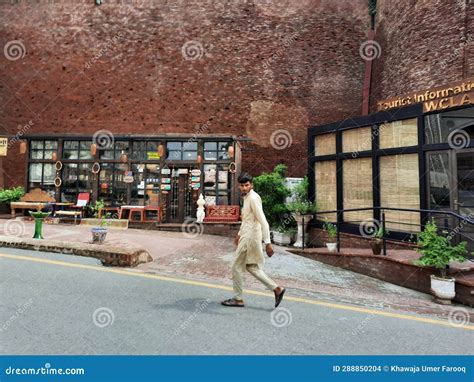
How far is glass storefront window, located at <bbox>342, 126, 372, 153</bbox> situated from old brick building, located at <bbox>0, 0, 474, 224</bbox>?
731 cm

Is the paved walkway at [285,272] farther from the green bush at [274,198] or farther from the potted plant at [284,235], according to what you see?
the green bush at [274,198]

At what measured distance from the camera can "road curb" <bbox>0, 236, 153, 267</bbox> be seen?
22.8 ft

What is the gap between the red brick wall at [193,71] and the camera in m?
17.9

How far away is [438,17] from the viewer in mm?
13852

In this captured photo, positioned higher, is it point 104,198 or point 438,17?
point 438,17

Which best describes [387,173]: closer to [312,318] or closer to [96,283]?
[312,318]

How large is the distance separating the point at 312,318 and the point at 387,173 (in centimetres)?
636

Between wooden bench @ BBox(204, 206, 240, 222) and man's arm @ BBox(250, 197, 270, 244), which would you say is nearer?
man's arm @ BBox(250, 197, 270, 244)

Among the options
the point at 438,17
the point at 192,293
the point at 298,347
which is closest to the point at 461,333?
the point at 298,347

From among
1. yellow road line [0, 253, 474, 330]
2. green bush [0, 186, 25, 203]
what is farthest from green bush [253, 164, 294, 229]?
green bush [0, 186, 25, 203]

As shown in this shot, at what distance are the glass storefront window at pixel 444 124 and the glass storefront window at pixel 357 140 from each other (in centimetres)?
168

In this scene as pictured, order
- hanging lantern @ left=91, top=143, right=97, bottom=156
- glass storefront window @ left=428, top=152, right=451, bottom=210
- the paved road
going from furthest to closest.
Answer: hanging lantern @ left=91, top=143, right=97, bottom=156 → glass storefront window @ left=428, top=152, right=451, bottom=210 → the paved road

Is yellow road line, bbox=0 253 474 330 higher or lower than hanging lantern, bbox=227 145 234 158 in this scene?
lower

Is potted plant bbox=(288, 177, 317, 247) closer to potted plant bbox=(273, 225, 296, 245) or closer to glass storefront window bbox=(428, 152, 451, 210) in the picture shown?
potted plant bbox=(273, 225, 296, 245)
